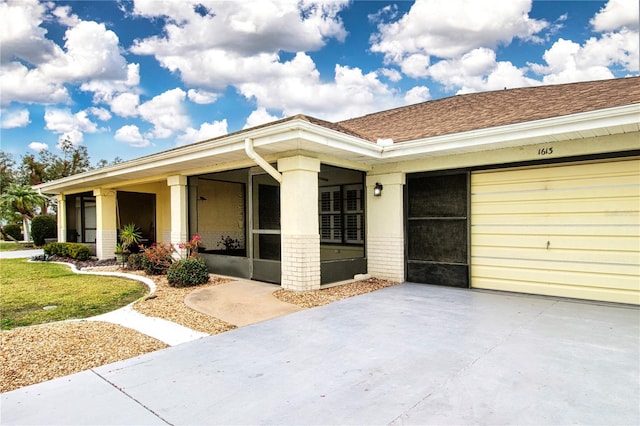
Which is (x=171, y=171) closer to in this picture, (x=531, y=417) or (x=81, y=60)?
(x=81, y=60)

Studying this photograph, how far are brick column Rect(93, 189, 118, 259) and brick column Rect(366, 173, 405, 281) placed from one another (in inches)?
395

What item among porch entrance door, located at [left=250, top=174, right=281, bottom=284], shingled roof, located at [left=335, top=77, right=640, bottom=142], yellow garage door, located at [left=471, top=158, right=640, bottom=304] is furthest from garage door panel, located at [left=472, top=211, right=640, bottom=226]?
porch entrance door, located at [left=250, top=174, right=281, bottom=284]

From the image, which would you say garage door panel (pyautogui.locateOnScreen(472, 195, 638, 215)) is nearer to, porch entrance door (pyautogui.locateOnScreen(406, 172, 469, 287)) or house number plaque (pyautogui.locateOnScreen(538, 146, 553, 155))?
porch entrance door (pyautogui.locateOnScreen(406, 172, 469, 287))

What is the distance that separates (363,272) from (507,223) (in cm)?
322

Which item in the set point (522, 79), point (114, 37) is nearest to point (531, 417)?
point (522, 79)

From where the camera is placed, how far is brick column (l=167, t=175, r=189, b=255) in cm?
963

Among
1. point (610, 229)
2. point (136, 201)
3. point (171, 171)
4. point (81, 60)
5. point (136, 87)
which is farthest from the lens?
point (136, 87)

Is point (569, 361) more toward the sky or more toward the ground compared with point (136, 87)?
more toward the ground

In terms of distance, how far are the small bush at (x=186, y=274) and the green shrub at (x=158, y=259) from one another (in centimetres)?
142

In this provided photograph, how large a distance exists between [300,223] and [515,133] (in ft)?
13.0

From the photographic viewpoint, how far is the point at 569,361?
11.6 ft

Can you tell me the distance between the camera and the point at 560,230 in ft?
20.8

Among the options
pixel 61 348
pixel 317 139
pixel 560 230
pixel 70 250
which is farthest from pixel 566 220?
pixel 70 250

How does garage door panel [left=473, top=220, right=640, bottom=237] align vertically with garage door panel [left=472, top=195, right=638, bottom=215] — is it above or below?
below
